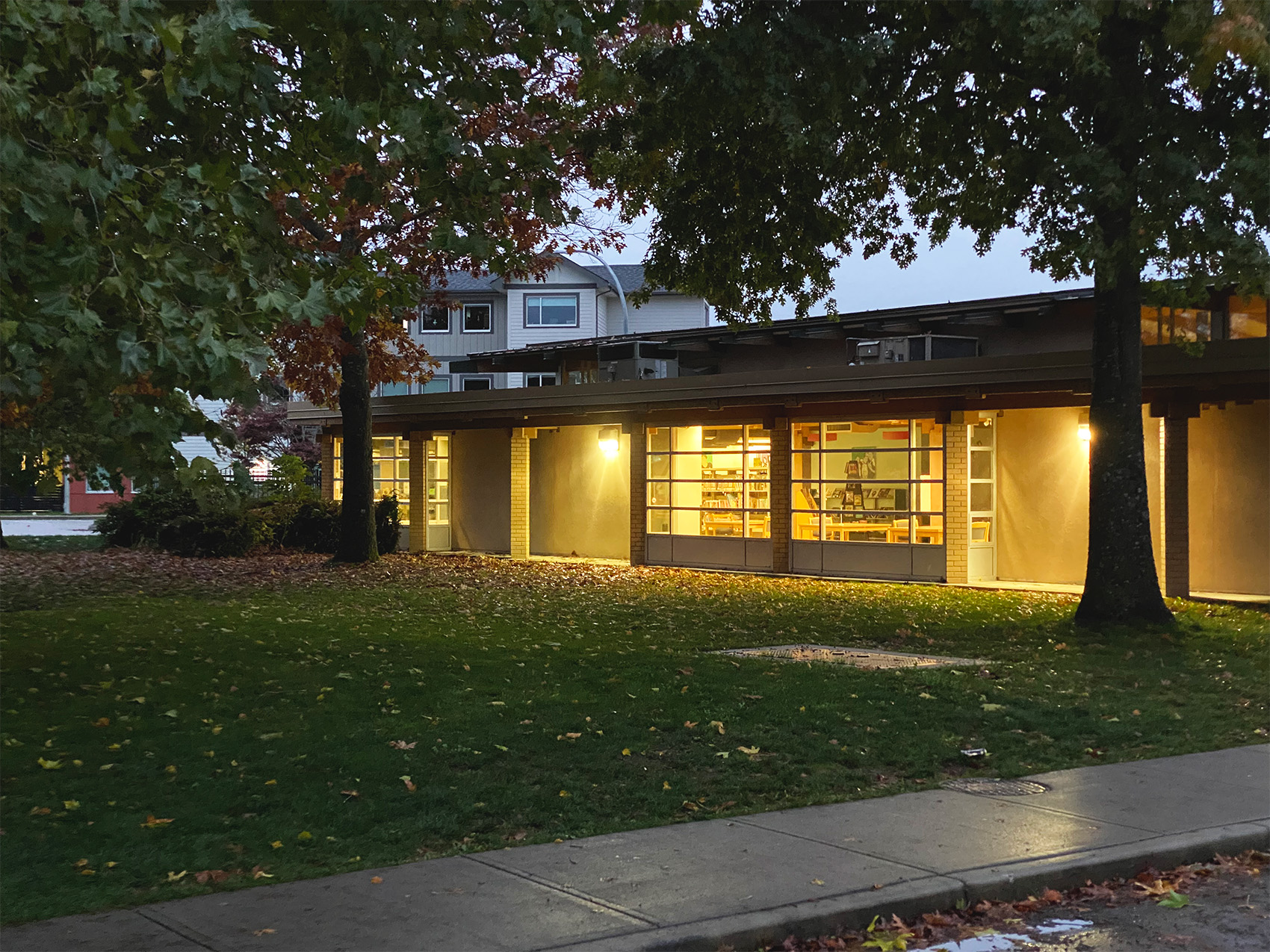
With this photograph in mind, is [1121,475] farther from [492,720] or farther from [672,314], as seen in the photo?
[672,314]

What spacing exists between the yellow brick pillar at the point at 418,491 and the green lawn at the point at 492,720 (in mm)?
12670

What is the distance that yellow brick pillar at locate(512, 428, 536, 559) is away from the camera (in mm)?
29281

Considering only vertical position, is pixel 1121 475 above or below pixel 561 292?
below

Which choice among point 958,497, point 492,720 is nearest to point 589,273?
point 958,497

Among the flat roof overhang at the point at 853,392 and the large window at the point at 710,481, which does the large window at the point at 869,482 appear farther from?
the large window at the point at 710,481

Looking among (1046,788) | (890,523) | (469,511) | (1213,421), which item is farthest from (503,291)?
(1046,788)

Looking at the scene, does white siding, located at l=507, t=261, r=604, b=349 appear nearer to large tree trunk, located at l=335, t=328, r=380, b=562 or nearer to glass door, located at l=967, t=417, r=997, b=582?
large tree trunk, located at l=335, t=328, r=380, b=562

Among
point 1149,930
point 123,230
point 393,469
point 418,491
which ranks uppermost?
point 123,230

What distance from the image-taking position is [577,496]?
94.6 ft

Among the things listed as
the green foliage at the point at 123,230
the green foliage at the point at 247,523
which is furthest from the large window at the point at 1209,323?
the green foliage at the point at 247,523

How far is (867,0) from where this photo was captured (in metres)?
15.1

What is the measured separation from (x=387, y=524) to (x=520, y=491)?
3.22 m

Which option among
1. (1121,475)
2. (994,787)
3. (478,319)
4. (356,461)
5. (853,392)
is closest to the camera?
(994,787)

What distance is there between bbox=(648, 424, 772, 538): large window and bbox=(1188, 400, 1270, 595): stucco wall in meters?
7.63
